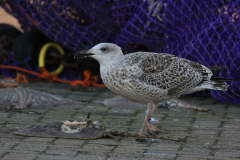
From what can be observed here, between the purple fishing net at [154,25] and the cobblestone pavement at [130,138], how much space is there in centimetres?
74

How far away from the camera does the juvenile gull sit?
422cm

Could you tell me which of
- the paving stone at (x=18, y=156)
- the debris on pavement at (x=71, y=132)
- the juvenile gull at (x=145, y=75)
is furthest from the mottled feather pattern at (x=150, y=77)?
the paving stone at (x=18, y=156)

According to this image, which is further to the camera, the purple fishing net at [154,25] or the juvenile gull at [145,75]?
the purple fishing net at [154,25]

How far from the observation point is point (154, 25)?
608 cm

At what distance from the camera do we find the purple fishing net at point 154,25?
5.64 metres

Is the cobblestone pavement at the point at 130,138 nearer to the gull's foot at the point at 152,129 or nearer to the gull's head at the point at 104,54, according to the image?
the gull's foot at the point at 152,129

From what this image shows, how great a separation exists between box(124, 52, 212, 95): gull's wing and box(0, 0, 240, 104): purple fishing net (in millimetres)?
1139

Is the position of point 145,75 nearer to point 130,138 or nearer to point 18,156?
point 130,138

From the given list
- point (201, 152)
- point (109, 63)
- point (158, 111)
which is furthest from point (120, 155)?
point (158, 111)

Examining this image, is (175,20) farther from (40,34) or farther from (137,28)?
(40,34)

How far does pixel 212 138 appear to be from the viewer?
4.27 meters

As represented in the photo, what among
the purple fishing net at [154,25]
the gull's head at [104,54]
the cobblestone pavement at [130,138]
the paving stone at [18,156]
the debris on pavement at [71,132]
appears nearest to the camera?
the paving stone at [18,156]

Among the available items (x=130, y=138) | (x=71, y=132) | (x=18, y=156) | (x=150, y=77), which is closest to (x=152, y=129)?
(x=130, y=138)

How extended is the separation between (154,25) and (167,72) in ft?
5.71
